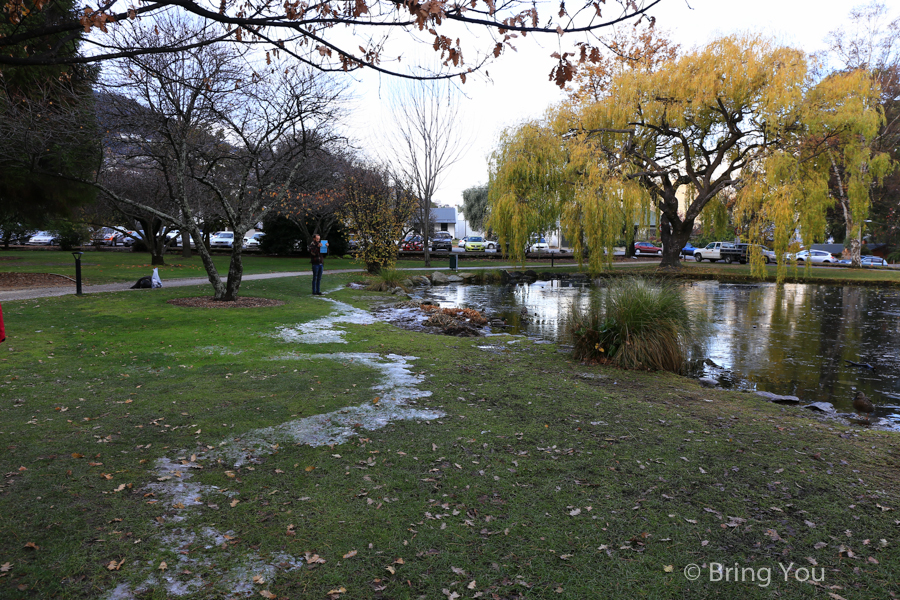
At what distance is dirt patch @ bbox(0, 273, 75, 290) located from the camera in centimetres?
1775

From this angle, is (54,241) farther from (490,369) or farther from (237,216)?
(490,369)

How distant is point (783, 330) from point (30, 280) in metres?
23.2

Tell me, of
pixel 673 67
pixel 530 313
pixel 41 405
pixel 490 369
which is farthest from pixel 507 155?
pixel 41 405

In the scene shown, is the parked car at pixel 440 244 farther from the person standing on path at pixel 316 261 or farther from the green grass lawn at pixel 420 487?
the green grass lawn at pixel 420 487

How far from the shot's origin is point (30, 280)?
1902cm

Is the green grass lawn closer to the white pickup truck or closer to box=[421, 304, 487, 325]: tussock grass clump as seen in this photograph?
box=[421, 304, 487, 325]: tussock grass clump

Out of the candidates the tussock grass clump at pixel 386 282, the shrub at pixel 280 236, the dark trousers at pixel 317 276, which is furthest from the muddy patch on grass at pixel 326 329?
the shrub at pixel 280 236

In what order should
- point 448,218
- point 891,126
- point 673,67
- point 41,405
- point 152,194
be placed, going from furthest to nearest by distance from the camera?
point 448,218, point 891,126, point 152,194, point 673,67, point 41,405

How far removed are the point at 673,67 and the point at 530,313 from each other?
15383 mm

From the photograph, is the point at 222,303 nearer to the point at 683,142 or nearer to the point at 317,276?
the point at 317,276

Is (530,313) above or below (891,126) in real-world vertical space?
below

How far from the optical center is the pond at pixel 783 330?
352 inches

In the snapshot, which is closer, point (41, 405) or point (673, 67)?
point (41, 405)

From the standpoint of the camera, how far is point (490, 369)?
27.7 ft
